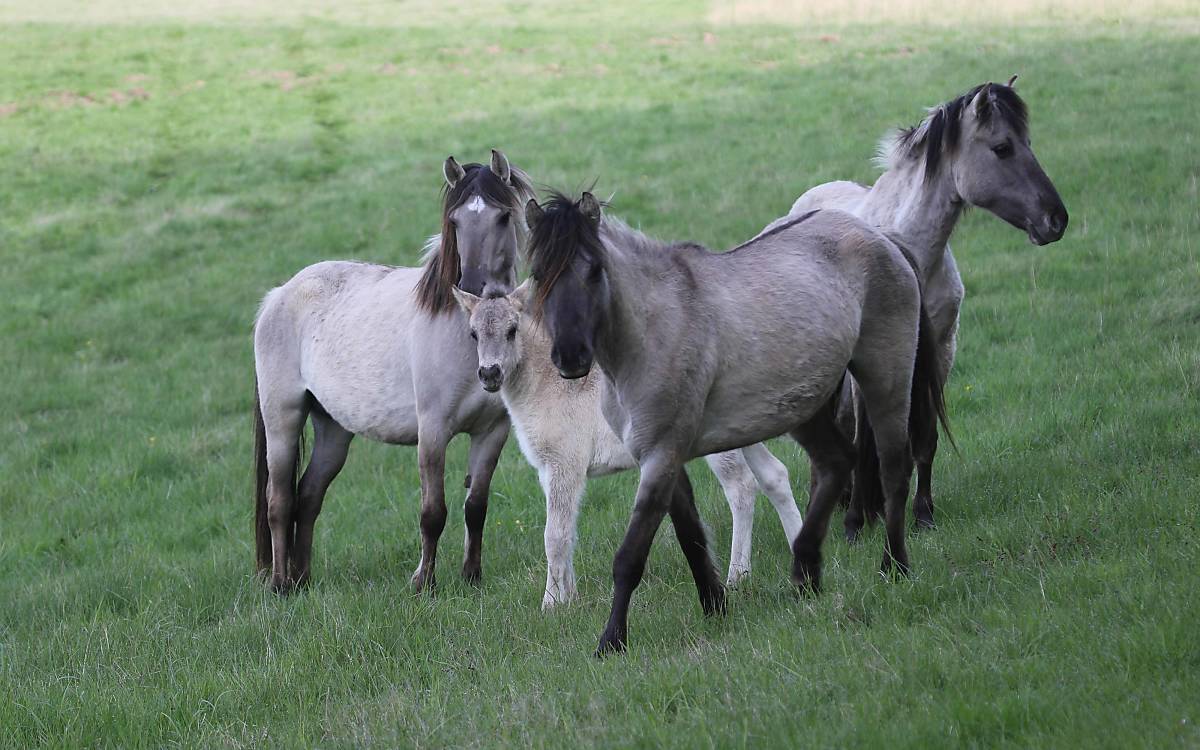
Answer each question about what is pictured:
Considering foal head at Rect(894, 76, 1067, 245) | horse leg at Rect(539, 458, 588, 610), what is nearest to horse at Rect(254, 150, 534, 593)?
horse leg at Rect(539, 458, 588, 610)

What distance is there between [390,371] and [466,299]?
118 centimetres

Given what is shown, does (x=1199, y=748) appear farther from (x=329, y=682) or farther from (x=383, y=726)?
(x=329, y=682)

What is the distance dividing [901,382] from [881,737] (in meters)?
2.78

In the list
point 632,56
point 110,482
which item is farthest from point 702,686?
point 632,56

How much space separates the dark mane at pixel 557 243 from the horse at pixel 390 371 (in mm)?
2110

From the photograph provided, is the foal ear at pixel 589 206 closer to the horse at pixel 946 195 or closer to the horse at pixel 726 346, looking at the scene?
the horse at pixel 726 346

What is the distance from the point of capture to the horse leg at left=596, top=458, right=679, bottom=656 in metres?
5.35

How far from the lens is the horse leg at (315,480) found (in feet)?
28.3

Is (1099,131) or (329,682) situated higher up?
(1099,131)

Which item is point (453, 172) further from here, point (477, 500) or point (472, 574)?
point (472, 574)

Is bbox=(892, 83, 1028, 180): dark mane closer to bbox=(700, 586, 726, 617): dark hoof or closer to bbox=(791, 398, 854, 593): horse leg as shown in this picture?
bbox=(791, 398, 854, 593): horse leg

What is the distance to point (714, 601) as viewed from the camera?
5895mm

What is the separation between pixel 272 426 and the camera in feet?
28.5

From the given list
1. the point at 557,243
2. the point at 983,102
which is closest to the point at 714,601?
the point at 557,243
